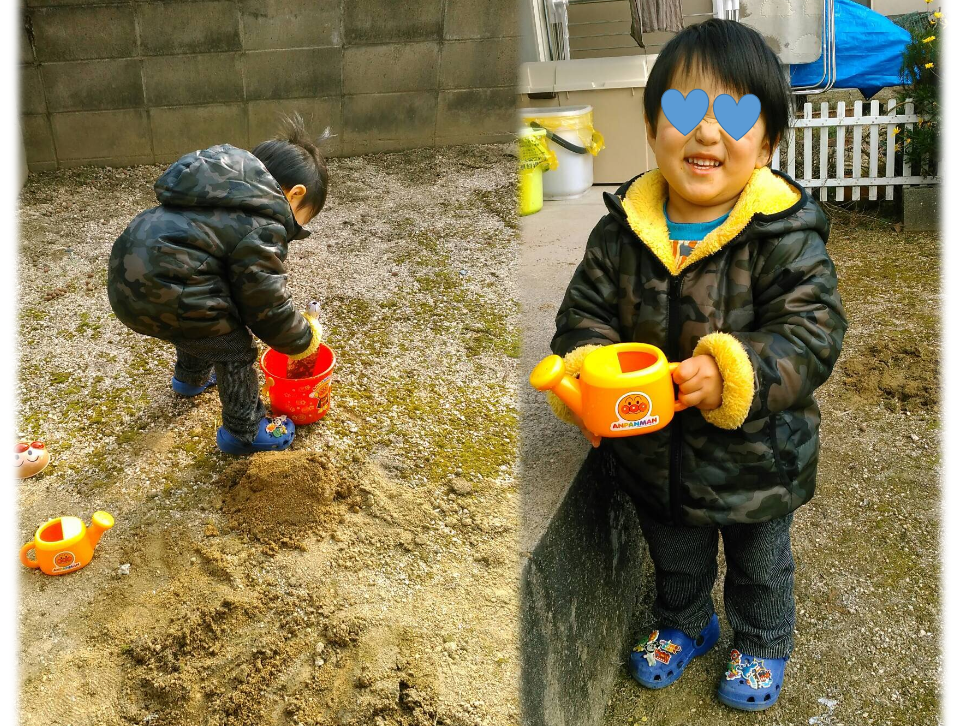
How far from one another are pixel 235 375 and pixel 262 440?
220 millimetres

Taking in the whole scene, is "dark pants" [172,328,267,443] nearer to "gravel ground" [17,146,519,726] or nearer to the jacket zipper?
"gravel ground" [17,146,519,726]

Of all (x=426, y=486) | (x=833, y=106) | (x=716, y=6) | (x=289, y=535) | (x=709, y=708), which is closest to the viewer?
(x=709, y=708)

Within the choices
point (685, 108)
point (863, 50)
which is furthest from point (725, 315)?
point (863, 50)

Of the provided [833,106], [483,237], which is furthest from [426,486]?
[833,106]

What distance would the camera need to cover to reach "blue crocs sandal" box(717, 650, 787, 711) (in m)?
1.88

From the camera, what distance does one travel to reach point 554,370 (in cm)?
161

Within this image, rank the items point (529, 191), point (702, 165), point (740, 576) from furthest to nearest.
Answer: point (529, 191)
point (740, 576)
point (702, 165)

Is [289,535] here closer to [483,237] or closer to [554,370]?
[554,370]

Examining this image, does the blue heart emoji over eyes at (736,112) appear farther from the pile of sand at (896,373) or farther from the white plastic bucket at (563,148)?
the white plastic bucket at (563,148)

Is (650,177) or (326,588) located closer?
(650,177)

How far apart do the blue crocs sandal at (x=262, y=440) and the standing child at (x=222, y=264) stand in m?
0.02

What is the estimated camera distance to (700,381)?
1.55 m

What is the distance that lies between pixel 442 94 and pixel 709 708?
12.8ft

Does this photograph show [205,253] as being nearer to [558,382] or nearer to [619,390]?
[558,382]
